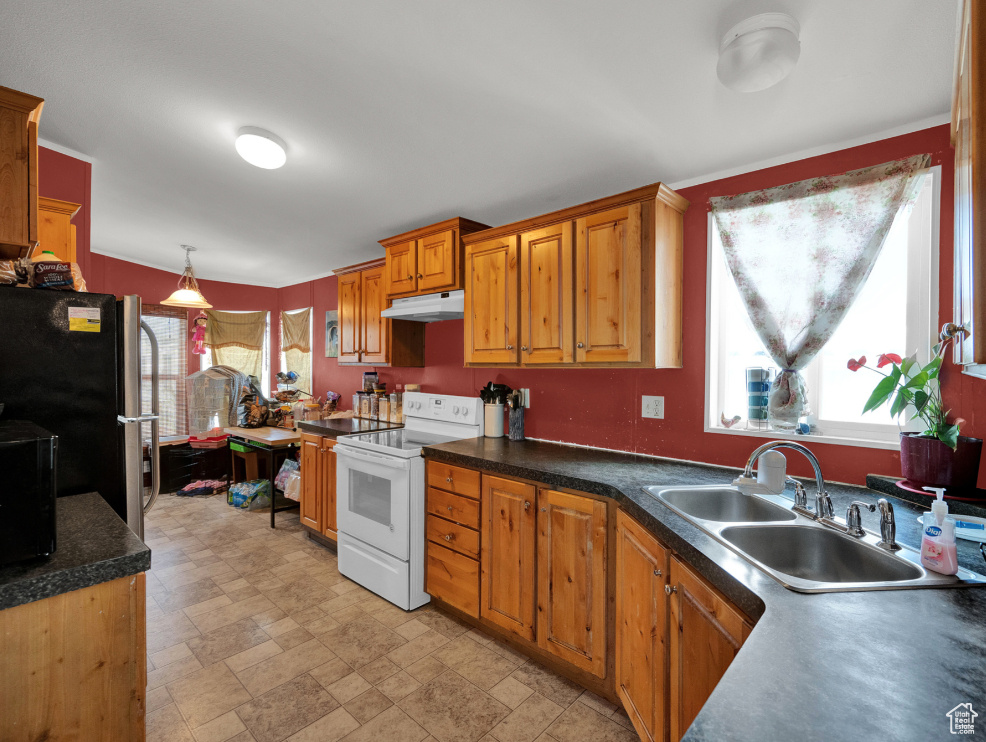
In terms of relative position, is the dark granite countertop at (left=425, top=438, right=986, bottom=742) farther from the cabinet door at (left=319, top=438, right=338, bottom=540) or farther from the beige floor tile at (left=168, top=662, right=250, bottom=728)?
the cabinet door at (left=319, top=438, right=338, bottom=540)

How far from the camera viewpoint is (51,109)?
2051mm

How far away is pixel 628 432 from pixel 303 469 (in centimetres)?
258

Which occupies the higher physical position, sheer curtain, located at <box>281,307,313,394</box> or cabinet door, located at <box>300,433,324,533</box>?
sheer curtain, located at <box>281,307,313,394</box>

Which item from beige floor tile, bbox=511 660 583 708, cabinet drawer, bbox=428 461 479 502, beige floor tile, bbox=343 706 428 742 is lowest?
beige floor tile, bbox=511 660 583 708

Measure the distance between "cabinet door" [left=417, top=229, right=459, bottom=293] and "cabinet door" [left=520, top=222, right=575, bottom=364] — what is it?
0.57 m

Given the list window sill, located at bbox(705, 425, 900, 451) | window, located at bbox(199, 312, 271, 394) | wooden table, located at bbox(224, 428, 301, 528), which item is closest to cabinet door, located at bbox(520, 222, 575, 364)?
window sill, located at bbox(705, 425, 900, 451)

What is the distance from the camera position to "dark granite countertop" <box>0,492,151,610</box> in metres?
0.98

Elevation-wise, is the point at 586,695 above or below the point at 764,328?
below

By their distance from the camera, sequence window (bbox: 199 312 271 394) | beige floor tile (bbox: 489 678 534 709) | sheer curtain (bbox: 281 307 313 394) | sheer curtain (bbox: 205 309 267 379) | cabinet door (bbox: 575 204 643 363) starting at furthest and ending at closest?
window (bbox: 199 312 271 394) < sheer curtain (bbox: 205 309 267 379) < sheer curtain (bbox: 281 307 313 394) < cabinet door (bbox: 575 204 643 363) < beige floor tile (bbox: 489 678 534 709)

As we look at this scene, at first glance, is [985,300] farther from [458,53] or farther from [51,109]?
[51,109]

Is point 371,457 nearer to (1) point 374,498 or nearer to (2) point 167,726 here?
(1) point 374,498

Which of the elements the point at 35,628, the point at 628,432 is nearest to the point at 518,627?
the point at 628,432

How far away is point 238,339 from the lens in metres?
5.61

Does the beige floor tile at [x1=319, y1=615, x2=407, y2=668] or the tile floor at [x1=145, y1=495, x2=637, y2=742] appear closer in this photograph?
the tile floor at [x1=145, y1=495, x2=637, y2=742]
